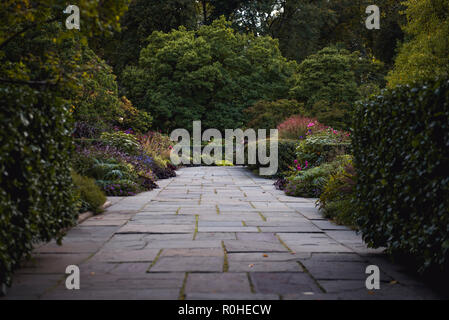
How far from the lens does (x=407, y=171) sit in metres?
2.98

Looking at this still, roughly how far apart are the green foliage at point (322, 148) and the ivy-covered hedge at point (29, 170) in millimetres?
6787

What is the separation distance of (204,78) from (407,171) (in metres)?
19.3

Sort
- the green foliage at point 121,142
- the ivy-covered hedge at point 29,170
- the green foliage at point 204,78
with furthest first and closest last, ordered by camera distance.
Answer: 1. the green foliage at point 204,78
2. the green foliage at point 121,142
3. the ivy-covered hedge at point 29,170

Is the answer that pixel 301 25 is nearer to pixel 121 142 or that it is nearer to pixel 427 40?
pixel 427 40

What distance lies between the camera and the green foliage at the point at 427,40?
1795 cm

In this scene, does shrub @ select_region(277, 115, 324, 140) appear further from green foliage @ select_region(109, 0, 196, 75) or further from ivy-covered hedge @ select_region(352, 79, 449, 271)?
green foliage @ select_region(109, 0, 196, 75)

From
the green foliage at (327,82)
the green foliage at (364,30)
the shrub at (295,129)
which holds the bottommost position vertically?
the shrub at (295,129)

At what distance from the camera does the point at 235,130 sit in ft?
70.7

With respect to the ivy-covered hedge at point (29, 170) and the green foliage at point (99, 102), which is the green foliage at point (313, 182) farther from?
the green foliage at point (99, 102)

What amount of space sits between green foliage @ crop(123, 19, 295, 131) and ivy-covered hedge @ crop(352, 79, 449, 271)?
1809cm

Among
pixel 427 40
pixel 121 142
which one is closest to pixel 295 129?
pixel 121 142

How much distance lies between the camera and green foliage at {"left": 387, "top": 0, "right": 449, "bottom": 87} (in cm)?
1795

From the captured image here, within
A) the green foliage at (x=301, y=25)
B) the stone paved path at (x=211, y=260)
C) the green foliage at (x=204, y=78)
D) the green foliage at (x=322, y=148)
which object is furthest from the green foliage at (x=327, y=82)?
the stone paved path at (x=211, y=260)
